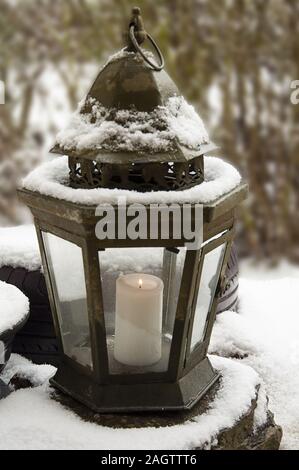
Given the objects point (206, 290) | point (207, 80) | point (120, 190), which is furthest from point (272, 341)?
point (207, 80)

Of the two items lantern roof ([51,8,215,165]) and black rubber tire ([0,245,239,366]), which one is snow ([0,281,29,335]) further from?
lantern roof ([51,8,215,165])

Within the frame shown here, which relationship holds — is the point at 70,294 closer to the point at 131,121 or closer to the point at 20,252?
the point at 131,121

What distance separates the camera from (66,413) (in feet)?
4.26

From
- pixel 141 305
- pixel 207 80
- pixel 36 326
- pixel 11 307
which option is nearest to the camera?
pixel 141 305

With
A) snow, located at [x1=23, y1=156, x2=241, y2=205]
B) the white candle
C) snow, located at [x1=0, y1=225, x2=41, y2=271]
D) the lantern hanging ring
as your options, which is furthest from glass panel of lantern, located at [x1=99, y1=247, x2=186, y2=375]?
snow, located at [x1=0, y1=225, x2=41, y2=271]

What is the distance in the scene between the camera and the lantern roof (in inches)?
44.6

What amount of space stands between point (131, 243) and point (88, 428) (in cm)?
38

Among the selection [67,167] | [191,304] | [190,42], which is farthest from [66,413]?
[190,42]

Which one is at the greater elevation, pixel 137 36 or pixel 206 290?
pixel 137 36

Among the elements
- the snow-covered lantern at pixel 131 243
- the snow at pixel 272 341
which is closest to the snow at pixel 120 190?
the snow-covered lantern at pixel 131 243

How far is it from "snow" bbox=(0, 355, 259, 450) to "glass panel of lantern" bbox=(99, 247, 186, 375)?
0.12 m

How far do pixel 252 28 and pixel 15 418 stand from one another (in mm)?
2668

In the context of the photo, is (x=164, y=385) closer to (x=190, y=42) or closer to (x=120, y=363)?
(x=120, y=363)

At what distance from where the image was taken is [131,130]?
3.78ft
